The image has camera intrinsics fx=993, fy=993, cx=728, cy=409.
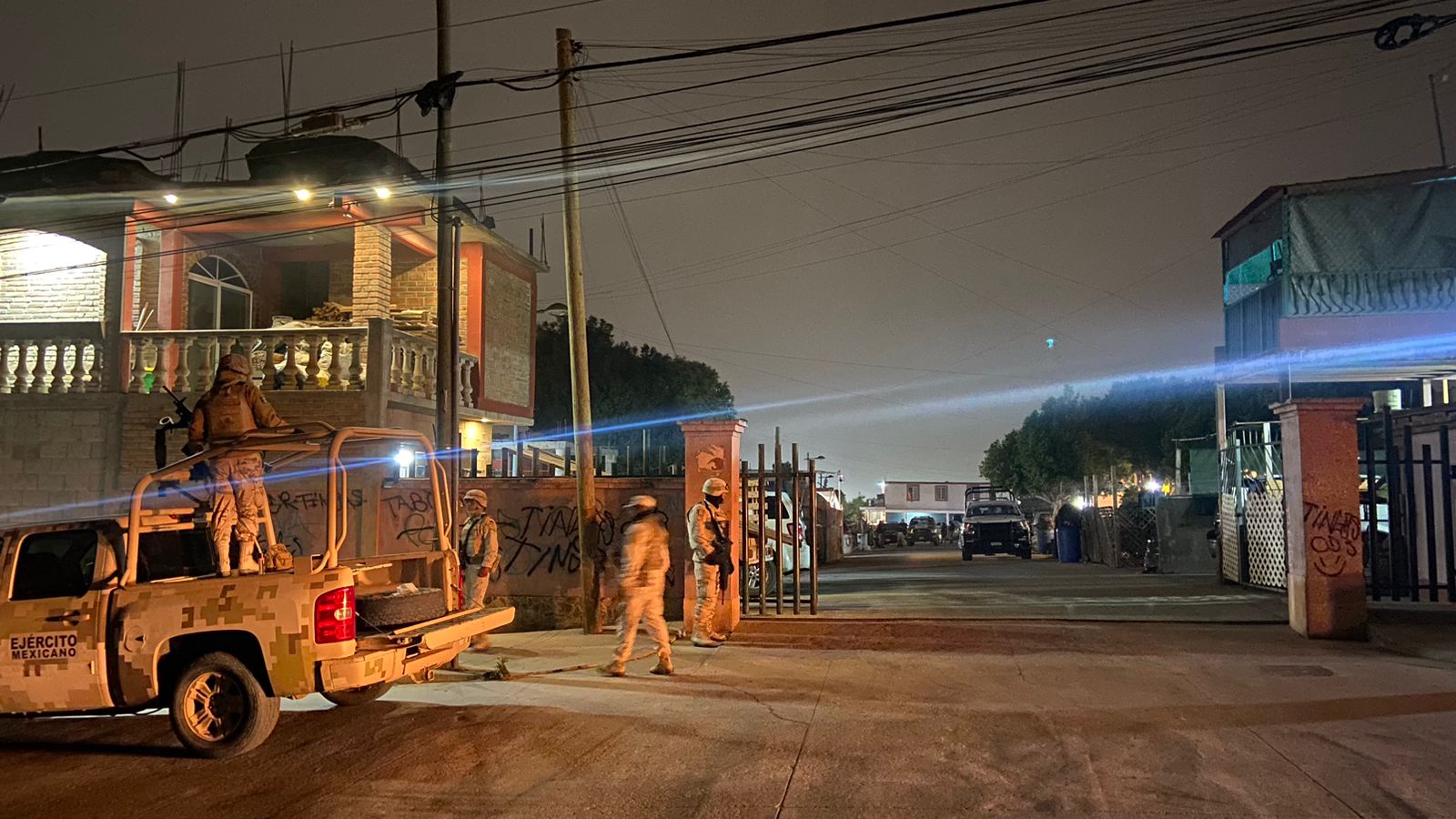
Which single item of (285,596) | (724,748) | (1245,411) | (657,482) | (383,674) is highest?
(1245,411)

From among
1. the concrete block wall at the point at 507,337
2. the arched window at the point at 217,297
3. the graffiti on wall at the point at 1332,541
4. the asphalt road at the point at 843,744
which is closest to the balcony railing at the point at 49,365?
the arched window at the point at 217,297

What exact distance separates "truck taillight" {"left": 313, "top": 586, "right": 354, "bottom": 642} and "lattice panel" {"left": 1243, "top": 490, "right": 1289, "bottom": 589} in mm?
11392

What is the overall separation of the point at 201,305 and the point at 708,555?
11474 millimetres

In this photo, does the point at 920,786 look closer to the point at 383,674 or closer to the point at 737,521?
the point at 383,674

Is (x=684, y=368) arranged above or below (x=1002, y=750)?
above

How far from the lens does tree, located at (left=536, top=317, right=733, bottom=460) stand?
33531mm

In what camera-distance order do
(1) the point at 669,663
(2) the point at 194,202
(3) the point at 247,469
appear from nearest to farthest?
(3) the point at 247,469, (1) the point at 669,663, (2) the point at 194,202

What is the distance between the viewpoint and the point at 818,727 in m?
6.93

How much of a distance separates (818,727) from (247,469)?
4.60m

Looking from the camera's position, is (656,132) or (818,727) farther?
(656,132)

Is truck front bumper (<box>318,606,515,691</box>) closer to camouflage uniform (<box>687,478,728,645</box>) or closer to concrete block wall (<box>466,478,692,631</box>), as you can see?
Answer: camouflage uniform (<box>687,478,728,645</box>)

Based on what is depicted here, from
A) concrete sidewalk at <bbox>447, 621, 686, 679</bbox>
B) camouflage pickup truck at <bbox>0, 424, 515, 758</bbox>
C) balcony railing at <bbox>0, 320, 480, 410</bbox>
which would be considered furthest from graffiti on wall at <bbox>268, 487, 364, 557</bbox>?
camouflage pickup truck at <bbox>0, 424, 515, 758</bbox>

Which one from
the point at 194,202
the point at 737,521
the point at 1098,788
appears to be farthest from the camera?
the point at 194,202

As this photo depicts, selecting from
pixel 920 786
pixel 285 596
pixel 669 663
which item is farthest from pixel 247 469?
pixel 920 786
